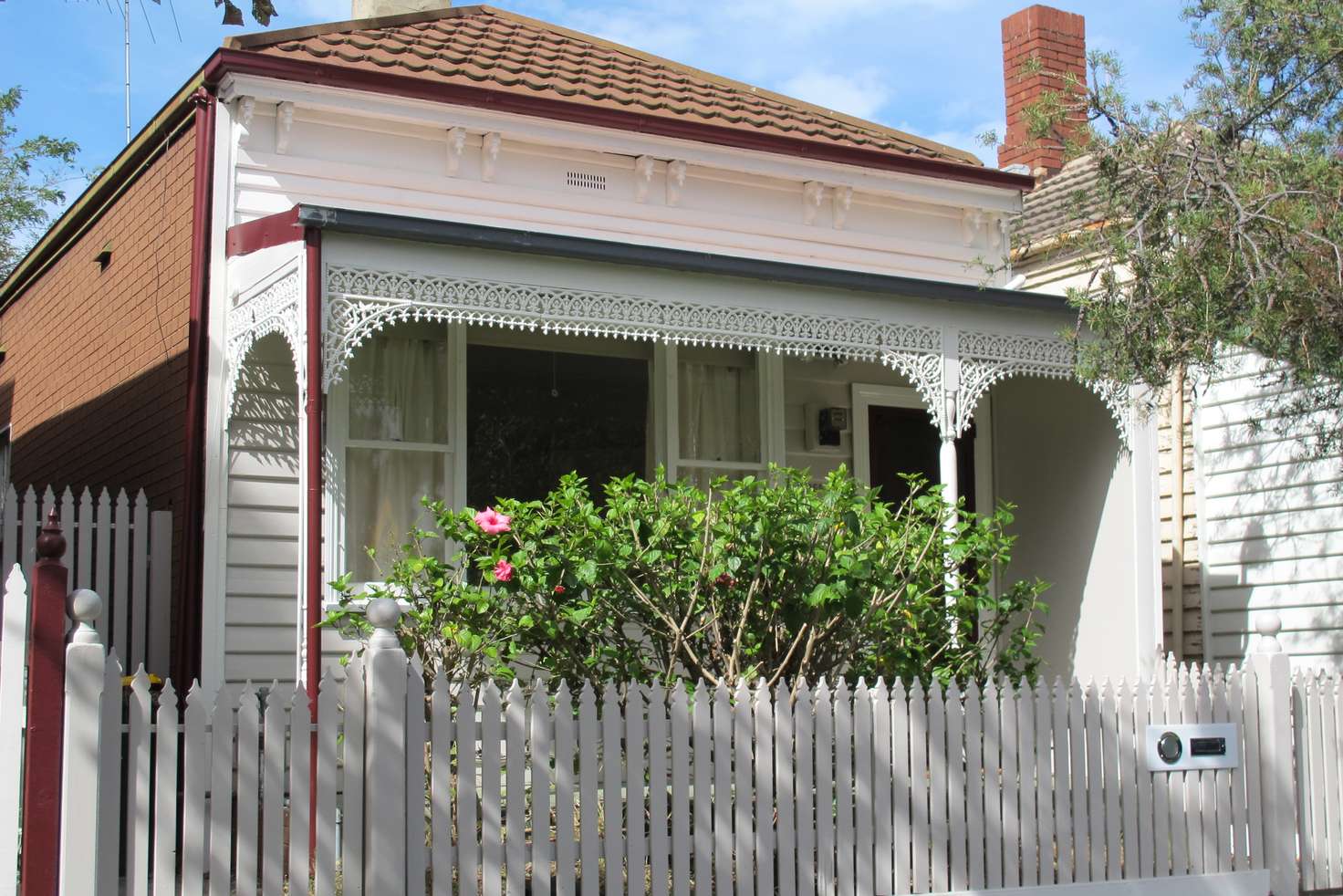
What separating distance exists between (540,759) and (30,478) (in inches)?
403

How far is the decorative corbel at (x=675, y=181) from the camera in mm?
11672

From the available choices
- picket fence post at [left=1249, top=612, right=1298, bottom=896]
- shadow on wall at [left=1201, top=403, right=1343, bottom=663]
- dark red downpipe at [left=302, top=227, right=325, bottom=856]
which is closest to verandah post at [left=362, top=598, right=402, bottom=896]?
dark red downpipe at [left=302, top=227, right=325, bottom=856]

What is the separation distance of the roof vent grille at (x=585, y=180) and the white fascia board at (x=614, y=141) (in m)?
0.20

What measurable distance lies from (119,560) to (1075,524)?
23.6 ft

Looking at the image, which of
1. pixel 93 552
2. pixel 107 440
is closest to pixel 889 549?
pixel 93 552

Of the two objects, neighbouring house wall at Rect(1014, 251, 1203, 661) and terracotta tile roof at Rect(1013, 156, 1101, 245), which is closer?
neighbouring house wall at Rect(1014, 251, 1203, 661)

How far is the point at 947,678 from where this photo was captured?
26.3 feet

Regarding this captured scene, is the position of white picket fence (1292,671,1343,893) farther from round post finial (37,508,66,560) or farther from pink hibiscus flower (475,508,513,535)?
round post finial (37,508,66,560)

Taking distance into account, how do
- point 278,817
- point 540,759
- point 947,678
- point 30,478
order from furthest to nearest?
point 30,478
point 947,678
point 540,759
point 278,817

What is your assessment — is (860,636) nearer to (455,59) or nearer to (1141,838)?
(1141,838)

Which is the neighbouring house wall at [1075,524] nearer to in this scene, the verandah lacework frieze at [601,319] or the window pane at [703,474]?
the verandah lacework frieze at [601,319]

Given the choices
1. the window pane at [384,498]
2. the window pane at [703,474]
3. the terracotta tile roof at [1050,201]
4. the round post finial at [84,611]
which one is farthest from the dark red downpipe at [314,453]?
the terracotta tile roof at [1050,201]

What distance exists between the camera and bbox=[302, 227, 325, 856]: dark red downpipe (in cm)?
804

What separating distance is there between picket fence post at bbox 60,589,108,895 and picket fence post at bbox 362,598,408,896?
3.05ft
